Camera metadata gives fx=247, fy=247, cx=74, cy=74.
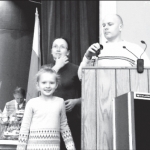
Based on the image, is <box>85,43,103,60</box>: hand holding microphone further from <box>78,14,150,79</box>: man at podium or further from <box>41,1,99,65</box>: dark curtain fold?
<box>41,1,99,65</box>: dark curtain fold

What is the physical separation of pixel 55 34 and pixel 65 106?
1135mm

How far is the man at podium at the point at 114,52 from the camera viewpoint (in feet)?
4.71

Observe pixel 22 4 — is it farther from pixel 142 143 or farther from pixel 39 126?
pixel 142 143

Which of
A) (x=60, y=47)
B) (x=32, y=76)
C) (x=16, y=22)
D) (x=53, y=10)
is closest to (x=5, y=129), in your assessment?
(x=32, y=76)

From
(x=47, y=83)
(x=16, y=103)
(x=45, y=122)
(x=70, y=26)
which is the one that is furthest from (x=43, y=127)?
(x=70, y=26)

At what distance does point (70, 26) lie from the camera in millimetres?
2662

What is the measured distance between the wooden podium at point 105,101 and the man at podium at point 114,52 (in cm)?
19

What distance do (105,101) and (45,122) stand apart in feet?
1.56

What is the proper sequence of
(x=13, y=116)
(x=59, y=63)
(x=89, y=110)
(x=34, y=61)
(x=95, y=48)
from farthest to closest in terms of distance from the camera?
(x=34, y=61) → (x=13, y=116) → (x=59, y=63) → (x=95, y=48) → (x=89, y=110)

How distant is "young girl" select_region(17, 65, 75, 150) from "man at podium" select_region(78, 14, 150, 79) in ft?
0.75

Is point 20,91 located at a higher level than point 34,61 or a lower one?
lower

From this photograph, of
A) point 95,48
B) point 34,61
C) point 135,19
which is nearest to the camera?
point 95,48

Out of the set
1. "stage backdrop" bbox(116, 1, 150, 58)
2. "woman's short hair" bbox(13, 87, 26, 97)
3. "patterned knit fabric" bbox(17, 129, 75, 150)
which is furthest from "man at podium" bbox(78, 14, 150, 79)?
"woman's short hair" bbox(13, 87, 26, 97)

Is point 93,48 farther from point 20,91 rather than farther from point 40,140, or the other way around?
point 20,91
